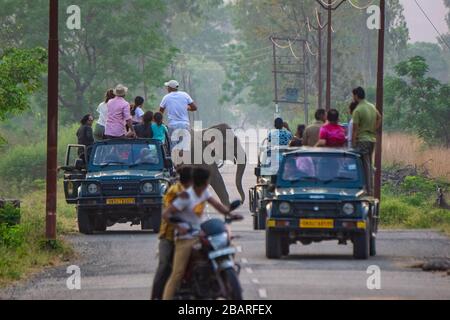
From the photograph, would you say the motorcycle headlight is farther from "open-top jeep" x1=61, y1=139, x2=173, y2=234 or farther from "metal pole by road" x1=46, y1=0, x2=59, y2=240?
"open-top jeep" x1=61, y1=139, x2=173, y2=234

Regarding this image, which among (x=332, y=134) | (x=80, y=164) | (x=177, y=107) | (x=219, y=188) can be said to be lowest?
(x=219, y=188)

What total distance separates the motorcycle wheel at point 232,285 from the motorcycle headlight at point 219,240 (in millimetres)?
302

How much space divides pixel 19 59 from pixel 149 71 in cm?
4366

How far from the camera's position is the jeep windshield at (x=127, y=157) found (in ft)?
102

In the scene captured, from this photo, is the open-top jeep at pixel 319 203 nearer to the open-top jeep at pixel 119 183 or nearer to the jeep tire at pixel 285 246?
the jeep tire at pixel 285 246

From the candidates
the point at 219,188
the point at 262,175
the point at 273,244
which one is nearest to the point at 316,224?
the point at 273,244

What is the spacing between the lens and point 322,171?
2486cm

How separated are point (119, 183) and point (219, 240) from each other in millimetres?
14235

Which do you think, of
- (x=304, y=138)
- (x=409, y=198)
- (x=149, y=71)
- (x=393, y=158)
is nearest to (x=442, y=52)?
(x=149, y=71)

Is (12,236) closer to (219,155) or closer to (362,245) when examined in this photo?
(362,245)

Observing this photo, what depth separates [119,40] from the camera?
79.2 meters

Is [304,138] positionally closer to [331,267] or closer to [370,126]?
[370,126]

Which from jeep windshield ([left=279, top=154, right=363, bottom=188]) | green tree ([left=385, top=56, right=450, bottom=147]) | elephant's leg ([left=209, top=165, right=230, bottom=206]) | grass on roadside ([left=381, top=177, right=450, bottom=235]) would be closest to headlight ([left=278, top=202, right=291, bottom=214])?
jeep windshield ([left=279, top=154, right=363, bottom=188])
